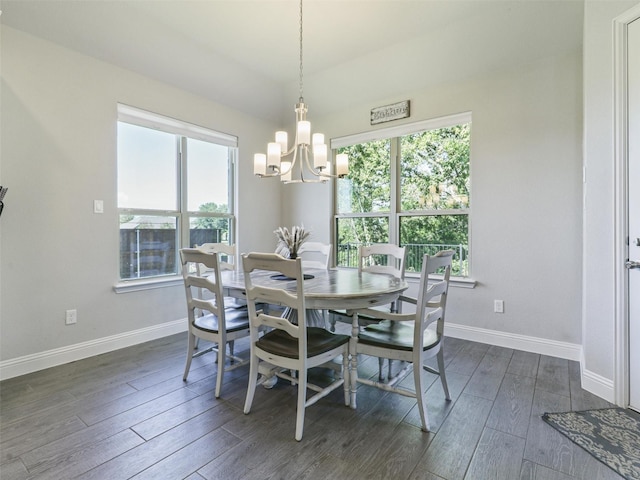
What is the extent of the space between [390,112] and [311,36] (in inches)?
47.3

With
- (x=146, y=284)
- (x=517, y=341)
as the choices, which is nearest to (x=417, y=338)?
(x=517, y=341)

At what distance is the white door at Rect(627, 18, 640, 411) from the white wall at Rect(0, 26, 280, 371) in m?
3.82

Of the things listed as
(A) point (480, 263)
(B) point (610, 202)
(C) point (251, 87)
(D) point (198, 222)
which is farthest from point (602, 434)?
(C) point (251, 87)

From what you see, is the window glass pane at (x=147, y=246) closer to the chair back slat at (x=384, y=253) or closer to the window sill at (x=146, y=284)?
the window sill at (x=146, y=284)

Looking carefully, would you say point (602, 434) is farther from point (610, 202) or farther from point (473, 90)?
point (473, 90)

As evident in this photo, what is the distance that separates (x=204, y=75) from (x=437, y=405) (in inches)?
146

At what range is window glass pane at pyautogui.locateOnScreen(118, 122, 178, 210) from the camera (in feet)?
10.0

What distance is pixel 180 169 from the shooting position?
3.52m

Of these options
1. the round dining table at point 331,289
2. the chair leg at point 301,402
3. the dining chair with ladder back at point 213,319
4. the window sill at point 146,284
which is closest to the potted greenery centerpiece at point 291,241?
the round dining table at point 331,289

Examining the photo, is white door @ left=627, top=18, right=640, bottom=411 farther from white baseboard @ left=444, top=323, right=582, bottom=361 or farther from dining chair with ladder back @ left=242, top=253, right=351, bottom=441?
dining chair with ladder back @ left=242, top=253, right=351, bottom=441

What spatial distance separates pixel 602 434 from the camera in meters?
1.69

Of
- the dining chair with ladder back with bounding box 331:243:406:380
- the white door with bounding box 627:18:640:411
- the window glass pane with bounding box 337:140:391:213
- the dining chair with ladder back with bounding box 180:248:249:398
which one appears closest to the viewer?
the white door with bounding box 627:18:640:411

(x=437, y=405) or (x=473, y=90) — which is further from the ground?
(x=473, y=90)

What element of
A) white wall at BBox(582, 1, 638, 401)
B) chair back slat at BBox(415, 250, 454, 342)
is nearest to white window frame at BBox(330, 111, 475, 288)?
white wall at BBox(582, 1, 638, 401)
